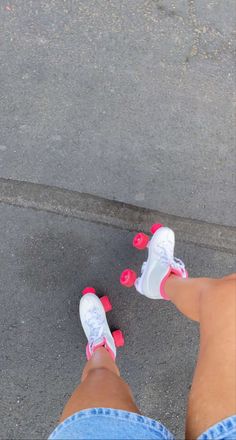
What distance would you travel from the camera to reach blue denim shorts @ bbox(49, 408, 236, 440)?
1.11 m

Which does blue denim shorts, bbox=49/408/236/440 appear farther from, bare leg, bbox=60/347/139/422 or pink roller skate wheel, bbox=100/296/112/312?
pink roller skate wheel, bbox=100/296/112/312

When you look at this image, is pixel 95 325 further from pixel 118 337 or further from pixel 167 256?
pixel 167 256

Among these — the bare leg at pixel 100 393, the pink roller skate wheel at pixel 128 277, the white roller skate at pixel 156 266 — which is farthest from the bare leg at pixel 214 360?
the pink roller skate wheel at pixel 128 277

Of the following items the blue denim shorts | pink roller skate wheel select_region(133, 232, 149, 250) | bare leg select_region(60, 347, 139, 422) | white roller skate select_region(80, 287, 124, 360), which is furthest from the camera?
pink roller skate wheel select_region(133, 232, 149, 250)

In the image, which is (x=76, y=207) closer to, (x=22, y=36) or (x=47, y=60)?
(x=47, y=60)

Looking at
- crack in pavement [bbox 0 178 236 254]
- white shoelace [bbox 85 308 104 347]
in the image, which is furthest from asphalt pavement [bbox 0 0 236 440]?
white shoelace [bbox 85 308 104 347]

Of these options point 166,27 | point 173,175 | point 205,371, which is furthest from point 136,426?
point 166,27

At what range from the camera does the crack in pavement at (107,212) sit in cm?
202

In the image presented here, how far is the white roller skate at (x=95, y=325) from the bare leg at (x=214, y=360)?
512mm

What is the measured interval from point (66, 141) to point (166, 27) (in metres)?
0.78

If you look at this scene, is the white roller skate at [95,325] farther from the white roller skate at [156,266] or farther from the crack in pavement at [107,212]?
the crack in pavement at [107,212]

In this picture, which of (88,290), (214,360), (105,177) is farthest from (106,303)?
(214,360)

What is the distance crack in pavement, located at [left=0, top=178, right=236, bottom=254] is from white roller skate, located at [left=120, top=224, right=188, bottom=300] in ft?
0.36

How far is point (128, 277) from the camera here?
6.39 feet
